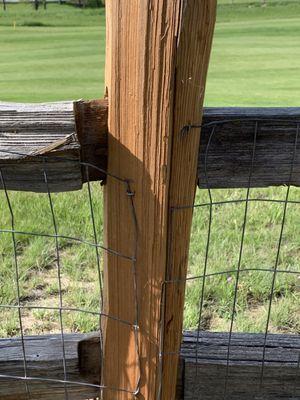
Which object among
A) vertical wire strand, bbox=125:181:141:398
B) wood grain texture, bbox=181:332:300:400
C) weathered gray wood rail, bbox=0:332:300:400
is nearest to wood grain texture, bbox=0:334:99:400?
weathered gray wood rail, bbox=0:332:300:400

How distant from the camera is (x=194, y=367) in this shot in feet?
6.70

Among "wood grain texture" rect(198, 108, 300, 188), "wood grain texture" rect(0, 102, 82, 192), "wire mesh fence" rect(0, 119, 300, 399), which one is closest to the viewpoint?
"wood grain texture" rect(0, 102, 82, 192)

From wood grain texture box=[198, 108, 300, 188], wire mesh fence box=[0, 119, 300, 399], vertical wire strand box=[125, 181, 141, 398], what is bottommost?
wire mesh fence box=[0, 119, 300, 399]

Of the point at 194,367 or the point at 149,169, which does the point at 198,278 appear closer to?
the point at 194,367

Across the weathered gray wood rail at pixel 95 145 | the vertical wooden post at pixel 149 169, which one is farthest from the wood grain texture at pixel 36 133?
the vertical wooden post at pixel 149 169

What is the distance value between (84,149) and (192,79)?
0.35 metres

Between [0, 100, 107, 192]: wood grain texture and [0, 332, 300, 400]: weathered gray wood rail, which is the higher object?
[0, 100, 107, 192]: wood grain texture

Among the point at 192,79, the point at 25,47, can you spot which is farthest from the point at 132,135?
the point at 25,47

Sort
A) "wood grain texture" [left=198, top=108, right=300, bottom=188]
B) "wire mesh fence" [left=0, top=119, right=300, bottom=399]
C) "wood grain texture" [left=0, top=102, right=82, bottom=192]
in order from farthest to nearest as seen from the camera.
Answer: "wire mesh fence" [left=0, top=119, right=300, bottom=399] → "wood grain texture" [left=198, top=108, right=300, bottom=188] → "wood grain texture" [left=0, top=102, right=82, bottom=192]

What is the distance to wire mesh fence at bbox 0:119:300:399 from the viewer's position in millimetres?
1982

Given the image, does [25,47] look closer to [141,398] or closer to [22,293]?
[22,293]

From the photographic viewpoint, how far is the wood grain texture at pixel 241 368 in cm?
205

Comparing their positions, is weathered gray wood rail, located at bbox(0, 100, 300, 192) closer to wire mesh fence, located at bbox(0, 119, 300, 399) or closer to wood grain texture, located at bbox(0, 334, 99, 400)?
wire mesh fence, located at bbox(0, 119, 300, 399)

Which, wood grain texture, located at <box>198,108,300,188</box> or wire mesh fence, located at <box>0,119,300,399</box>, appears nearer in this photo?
wood grain texture, located at <box>198,108,300,188</box>
